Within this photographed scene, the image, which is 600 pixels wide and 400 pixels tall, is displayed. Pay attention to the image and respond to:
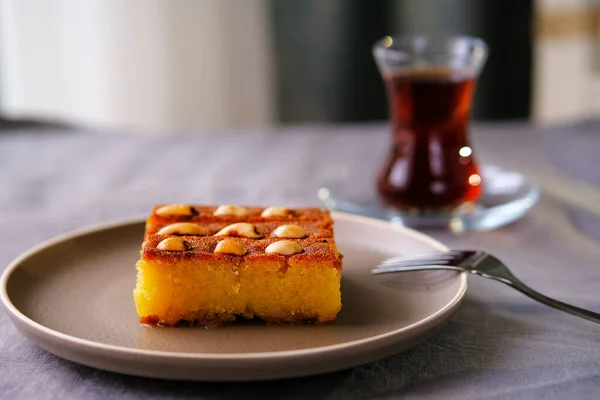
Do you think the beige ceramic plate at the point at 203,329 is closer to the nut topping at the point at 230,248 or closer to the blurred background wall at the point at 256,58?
the nut topping at the point at 230,248

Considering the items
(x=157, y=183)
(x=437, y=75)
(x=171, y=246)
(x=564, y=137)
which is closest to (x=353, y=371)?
(x=171, y=246)

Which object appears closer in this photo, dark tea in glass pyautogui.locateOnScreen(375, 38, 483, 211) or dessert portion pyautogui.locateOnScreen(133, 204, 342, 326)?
dessert portion pyautogui.locateOnScreen(133, 204, 342, 326)

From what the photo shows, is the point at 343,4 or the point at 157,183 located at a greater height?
the point at 343,4

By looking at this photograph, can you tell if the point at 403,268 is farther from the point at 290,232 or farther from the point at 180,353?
the point at 180,353

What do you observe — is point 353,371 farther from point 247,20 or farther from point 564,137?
→ point 247,20

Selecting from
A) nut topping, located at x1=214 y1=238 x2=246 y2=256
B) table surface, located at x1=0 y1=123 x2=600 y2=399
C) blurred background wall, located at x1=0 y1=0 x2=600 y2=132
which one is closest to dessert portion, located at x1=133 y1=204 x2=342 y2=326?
nut topping, located at x1=214 y1=238 x2=246 y2=256

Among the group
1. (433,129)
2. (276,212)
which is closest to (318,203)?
(433,129)

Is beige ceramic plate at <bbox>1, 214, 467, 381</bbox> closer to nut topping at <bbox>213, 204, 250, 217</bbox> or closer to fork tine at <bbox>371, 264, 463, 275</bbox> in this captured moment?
fork tine at <bbox>371, 264, 463, 275</bbox>
